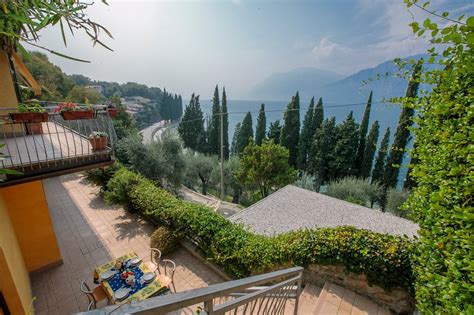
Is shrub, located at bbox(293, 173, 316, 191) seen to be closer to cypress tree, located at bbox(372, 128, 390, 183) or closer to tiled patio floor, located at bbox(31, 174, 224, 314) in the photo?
cypress tree, located at bbox(372, 128, 390, 183)

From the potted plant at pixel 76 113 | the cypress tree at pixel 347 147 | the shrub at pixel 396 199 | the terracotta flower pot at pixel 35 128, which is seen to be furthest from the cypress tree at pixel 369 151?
the terracotta flower pot at pixel 35 128

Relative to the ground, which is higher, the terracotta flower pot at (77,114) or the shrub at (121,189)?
the terracotta flower pot at (77,114)

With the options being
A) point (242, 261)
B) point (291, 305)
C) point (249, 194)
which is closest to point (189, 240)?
point (242, 261)

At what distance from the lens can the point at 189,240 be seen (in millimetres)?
6184

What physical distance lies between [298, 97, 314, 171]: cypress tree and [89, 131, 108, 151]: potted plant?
22812 millimetres

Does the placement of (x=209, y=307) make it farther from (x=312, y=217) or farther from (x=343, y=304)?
(x=312, y=217)

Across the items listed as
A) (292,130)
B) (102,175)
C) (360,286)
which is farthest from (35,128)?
(292,130)

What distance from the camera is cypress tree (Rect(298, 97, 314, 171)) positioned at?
2442 centimetres

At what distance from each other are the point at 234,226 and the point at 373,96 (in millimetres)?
20960

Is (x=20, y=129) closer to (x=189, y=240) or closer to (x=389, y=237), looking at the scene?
(x=189, y=240)

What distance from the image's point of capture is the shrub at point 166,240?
5926 millimetres

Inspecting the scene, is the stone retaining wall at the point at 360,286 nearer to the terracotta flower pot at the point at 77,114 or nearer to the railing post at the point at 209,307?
the railing post at the point at 209,307

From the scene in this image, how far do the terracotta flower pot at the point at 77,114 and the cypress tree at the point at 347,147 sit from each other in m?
21.7

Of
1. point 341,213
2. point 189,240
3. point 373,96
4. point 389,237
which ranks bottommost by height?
point 341,213
